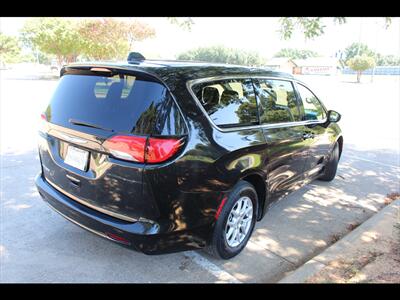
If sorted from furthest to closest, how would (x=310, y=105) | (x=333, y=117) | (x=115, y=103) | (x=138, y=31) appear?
1. (x=138, y=31)
2. (x=333, y=117)
3. (x=310, y=105)
4. (x=115, y=103)

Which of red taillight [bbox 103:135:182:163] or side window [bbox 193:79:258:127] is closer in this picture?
red taillight [bbox 103:135:182:163]

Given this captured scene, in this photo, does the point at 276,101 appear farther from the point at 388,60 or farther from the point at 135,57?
the point at 388,60

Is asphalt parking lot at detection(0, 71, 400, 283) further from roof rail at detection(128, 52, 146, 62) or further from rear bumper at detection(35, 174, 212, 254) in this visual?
roof rail at detection(128, 52, 146, 62)

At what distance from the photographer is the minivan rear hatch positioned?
2457 millimetres

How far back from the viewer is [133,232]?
2.52m

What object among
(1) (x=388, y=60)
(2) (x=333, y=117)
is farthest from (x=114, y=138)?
(1) (x=388, y=60)

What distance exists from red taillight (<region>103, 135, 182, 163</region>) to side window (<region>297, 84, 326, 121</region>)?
2.55 m

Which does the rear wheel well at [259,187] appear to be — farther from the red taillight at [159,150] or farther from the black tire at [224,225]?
the red taillight at [159,150]

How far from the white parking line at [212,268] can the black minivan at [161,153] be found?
14 centimetres

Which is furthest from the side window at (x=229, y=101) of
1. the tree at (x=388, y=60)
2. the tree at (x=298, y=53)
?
the tree at (x=388, y=60)

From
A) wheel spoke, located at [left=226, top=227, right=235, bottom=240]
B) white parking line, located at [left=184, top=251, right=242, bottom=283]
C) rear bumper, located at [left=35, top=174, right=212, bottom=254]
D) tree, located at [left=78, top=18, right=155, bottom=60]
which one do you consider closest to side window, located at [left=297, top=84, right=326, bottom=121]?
wheel spoke, located at [left=226, top=227, right=235, bottom=240]

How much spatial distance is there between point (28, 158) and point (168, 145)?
4.78 metres

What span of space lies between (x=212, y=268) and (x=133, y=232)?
0.99 meters

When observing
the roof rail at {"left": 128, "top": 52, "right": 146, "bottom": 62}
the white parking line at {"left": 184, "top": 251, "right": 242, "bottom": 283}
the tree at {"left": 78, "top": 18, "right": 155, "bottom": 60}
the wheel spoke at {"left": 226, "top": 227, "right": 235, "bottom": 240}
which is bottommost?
the white parking line at {"left": 184, "top": 251, "right": 242, "bottom": 283}
